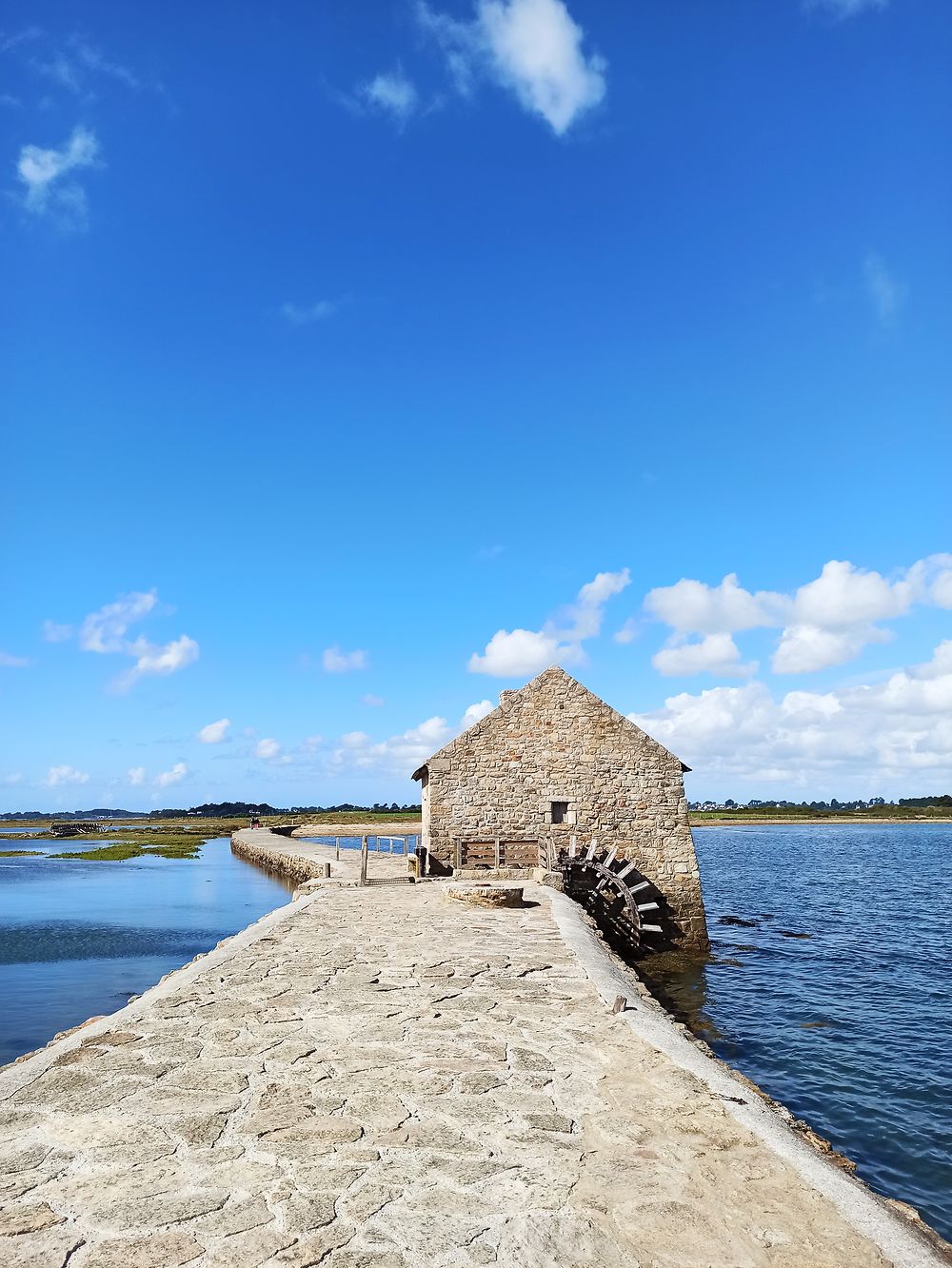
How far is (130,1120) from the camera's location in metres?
4.95

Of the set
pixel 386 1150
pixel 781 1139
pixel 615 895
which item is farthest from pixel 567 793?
pixel 386 1150

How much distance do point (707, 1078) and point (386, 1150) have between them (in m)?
2.53

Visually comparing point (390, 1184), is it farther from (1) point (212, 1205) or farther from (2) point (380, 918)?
(2) point (380, 918)

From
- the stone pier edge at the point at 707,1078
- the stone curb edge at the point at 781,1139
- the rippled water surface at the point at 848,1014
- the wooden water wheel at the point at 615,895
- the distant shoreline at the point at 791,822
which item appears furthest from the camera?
the distant shoreline at the point at 791,822

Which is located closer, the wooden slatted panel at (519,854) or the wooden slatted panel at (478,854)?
the wooden slatted panel at (519,854)

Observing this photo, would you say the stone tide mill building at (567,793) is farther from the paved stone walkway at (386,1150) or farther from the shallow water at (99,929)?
the paved stone walkway at (386,1150)

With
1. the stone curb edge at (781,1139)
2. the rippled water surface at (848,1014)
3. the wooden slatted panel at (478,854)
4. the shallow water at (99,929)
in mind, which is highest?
the wooden slatted panel at (478,854)

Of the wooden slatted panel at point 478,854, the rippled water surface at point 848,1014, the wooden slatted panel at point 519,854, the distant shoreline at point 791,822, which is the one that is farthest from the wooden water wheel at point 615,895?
the distant shoreline at point 791,822

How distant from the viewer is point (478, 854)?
21219 mm

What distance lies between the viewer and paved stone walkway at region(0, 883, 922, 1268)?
3648 mm

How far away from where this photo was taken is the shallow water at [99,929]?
14711 mm

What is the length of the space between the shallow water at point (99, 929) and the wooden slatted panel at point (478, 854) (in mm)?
6924

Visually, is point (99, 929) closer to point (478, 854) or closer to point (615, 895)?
point (478, 854)

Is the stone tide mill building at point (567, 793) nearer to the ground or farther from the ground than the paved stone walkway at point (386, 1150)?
farther from the ground
